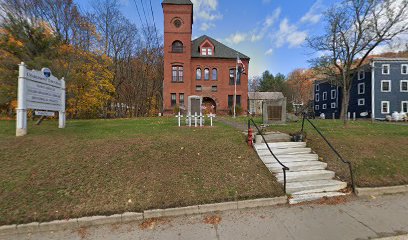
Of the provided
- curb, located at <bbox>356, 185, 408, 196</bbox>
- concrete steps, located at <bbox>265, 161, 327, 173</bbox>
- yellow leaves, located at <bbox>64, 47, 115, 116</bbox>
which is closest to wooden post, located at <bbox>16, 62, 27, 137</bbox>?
concrete steps, located at <bbox>265, 161, 327, 173</bbox>

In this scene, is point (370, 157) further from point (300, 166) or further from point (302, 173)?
point (302, 173)

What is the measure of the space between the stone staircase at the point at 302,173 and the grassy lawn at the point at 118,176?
39 cm

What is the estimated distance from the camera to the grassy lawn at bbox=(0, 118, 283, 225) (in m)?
4.62

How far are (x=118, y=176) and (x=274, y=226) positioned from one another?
398cm

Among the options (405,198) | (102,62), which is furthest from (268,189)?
(102,62)

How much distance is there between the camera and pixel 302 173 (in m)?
6.08

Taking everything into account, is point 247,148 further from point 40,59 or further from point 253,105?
point 253,105

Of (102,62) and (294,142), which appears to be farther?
(102,62)

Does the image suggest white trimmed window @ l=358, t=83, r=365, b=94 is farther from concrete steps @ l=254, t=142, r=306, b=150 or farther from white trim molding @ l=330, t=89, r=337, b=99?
concrete steps @ l=254, t=142, r=306, b=150

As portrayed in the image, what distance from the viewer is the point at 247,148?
7.44m

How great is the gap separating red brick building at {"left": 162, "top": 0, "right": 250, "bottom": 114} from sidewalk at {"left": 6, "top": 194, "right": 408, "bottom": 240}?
26734mm

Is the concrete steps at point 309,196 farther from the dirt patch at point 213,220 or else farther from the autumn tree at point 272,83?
the autumn tree at point 272,83

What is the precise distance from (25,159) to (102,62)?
1005 inches

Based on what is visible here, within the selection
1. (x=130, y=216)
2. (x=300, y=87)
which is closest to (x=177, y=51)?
(x=130, y=216)
